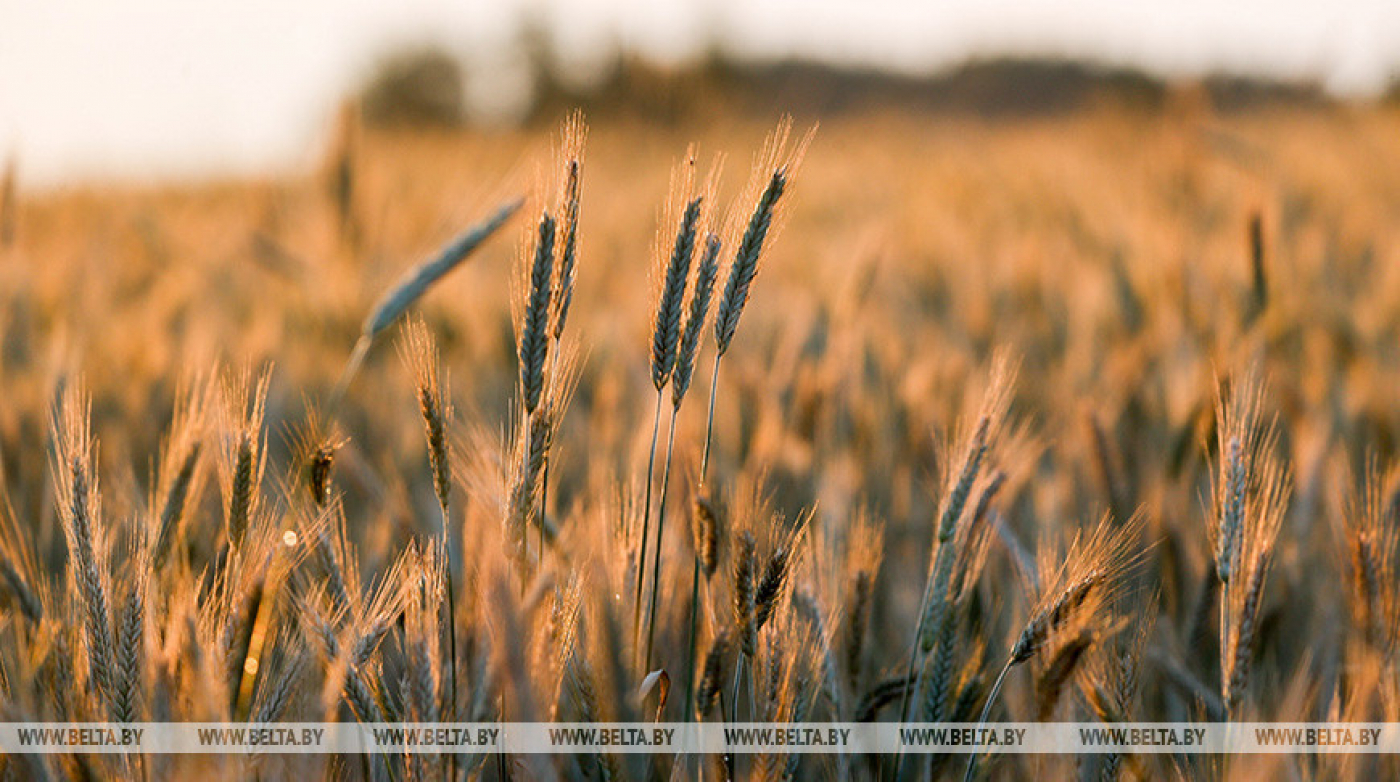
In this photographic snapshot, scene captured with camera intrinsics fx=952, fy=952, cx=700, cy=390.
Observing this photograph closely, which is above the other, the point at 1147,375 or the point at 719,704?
the point at 1147,375

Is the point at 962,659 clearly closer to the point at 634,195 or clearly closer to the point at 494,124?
the point at 634,195

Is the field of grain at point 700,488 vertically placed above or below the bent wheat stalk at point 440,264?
below

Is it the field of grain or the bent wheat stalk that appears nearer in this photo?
the field of grain

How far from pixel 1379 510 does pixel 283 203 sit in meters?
3.85

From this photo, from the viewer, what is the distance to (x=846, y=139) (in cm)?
1059

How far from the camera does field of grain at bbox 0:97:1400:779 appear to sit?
706 mm

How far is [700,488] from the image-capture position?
2.40 ft

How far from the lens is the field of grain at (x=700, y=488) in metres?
Answer: 0.71

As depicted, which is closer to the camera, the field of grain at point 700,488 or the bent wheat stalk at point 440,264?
the field of grain at point 700,488

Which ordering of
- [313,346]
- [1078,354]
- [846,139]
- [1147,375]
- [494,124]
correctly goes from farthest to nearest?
[494,124]
[846,139]
[313,346]
[1078,354]
[1147,375]

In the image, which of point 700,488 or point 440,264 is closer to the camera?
point 700,488

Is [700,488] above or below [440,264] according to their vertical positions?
below

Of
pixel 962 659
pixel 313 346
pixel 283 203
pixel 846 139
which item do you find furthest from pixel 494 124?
pixel 962 659

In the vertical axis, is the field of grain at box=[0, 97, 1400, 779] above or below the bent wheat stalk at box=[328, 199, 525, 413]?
below
